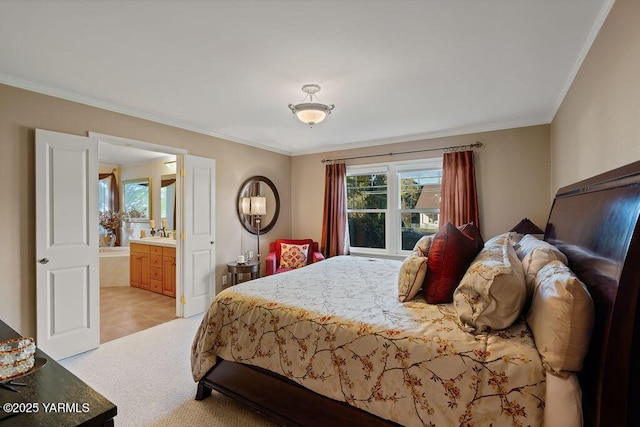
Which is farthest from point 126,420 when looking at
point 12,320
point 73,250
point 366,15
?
point 366,15

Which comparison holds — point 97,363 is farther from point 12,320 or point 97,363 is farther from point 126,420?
point 126,420

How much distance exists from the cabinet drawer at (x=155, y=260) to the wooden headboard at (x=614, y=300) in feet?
17.7

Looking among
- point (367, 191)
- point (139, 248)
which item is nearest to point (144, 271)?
point (139, 248)

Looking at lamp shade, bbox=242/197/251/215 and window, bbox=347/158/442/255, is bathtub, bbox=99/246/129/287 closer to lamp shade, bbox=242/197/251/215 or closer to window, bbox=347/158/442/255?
lamp shade, bbox=242/197/251/215

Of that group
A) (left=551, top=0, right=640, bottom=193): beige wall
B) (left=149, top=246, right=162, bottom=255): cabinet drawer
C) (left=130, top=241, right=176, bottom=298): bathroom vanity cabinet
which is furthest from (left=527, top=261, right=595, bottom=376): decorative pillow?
(left=149, top=246, right=162, bottom=255): cabinet drawer

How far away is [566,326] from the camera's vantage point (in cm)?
115

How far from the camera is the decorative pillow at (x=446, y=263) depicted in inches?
74.3

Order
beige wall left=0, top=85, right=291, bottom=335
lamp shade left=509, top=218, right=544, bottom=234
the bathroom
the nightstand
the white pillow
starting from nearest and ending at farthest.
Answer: the white pillow < beige wall left=0, top=85, right=291, bottom=335 < lamp shade left=509, top=218, right=544, bottom=234 < the nightstand < the bathroom

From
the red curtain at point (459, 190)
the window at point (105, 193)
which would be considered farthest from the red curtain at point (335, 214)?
the window at point (105, 193)

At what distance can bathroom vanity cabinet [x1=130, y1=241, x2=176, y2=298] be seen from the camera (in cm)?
496

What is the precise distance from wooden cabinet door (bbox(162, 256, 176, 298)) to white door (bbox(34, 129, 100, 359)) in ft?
6.06

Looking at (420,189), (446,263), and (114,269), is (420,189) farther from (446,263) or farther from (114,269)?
(114,269)

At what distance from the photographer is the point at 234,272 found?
427 centimetres

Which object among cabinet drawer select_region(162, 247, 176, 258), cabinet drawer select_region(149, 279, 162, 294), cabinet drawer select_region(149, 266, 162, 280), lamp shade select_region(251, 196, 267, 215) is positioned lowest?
cabinet drawer select_region(149, 279, 162, 294)
